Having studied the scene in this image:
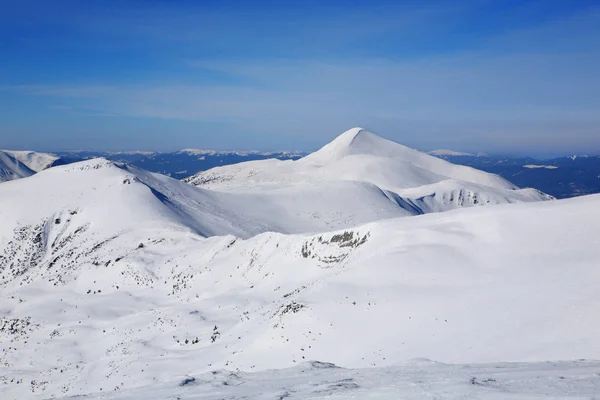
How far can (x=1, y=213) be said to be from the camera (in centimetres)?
8156

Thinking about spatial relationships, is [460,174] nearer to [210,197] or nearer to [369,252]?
[210,197]

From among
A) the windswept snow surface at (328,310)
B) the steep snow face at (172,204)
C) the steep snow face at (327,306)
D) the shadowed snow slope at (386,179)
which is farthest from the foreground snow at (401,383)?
the shadowed snow slope at (386,179)

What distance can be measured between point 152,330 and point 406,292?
63.9ft

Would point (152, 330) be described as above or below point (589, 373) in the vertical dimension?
below

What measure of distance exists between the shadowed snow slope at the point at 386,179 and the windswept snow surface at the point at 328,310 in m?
70.5

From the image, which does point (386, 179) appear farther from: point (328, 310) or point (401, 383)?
point (401, 383)

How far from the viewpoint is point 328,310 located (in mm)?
25266

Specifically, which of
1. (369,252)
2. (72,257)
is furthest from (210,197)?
(369,252)

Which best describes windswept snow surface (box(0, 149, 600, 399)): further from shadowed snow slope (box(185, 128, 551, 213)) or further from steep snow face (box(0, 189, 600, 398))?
shadowed snow slope (box(185, 128, 551, 213))

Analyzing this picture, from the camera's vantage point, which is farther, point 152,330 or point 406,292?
point 152,330

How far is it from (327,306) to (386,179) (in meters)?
133

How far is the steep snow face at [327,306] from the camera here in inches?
800

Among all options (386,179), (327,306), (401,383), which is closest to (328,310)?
(327,306)

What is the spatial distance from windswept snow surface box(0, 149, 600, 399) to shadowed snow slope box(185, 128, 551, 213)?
70529 millimetres
